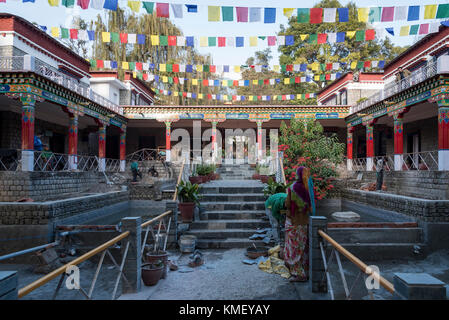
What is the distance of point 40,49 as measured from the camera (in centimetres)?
1334

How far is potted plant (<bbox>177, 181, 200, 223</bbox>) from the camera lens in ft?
21.6

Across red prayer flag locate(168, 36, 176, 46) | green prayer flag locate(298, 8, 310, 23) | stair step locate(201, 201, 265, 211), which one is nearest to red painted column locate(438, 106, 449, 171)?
green prayer flag locate(298, 8, 310, 23)

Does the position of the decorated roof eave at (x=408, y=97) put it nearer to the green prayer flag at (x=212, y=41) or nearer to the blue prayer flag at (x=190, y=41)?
the green prayer flag at (x=212, y=41)

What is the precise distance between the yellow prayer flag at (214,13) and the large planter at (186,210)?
737 cm

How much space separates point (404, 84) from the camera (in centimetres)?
1261

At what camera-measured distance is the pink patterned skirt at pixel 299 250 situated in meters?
4.14

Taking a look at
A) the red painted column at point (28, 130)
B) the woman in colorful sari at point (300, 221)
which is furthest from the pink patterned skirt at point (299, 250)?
the red painted column at point (28, 130)

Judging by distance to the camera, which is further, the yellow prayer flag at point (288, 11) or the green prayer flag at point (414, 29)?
the green prayer flag at point (414, 29)

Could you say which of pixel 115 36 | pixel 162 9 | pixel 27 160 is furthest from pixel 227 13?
pixel 27 160

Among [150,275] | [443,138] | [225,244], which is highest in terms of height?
[443,138]

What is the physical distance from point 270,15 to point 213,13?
2.13m

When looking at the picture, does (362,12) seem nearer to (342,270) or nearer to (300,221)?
(300,221)

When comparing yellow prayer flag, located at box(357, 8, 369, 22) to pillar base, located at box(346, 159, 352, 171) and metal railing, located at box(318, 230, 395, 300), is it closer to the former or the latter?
metal railing, located at box(318, 230, 395, 300)

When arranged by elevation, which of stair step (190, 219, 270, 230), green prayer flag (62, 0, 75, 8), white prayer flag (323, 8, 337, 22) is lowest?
stair step (190, 219, 270, 230)
